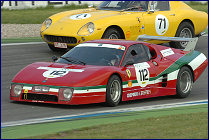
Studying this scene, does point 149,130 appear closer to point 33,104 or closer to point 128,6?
point 33,104

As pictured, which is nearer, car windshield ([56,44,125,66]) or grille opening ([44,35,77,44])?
car windshield ([56,44,125,66])

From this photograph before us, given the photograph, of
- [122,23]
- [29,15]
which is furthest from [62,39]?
[29,15]

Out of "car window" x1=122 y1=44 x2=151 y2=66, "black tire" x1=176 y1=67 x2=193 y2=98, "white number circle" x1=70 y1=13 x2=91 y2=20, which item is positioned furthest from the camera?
"white number circle" x1=70 y1=13 x2=91 y2=20

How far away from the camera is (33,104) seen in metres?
9.51

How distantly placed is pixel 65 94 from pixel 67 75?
384mm

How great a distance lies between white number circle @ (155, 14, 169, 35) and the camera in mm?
15500

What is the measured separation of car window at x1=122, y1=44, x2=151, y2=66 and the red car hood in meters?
0.73

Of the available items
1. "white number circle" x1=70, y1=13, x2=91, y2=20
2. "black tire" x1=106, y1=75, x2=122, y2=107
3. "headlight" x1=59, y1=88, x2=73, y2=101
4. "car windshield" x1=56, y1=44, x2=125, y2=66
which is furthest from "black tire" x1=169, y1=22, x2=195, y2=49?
"headlight" x1=59, y1=88, x2=73, y2=101

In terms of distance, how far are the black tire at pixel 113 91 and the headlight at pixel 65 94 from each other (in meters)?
0.63

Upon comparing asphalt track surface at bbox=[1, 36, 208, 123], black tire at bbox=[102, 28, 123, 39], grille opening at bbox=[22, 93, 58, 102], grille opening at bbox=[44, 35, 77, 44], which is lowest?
asphalt track surface at bbox=[1, 36, 208, 123]

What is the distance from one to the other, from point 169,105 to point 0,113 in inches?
116

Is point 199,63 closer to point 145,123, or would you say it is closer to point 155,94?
point 155,94

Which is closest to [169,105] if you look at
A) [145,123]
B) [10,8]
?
[145,123]

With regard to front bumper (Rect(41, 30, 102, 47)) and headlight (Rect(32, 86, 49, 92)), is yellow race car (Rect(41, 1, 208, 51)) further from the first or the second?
headlight (Rect(32, 86, 49, 92))
